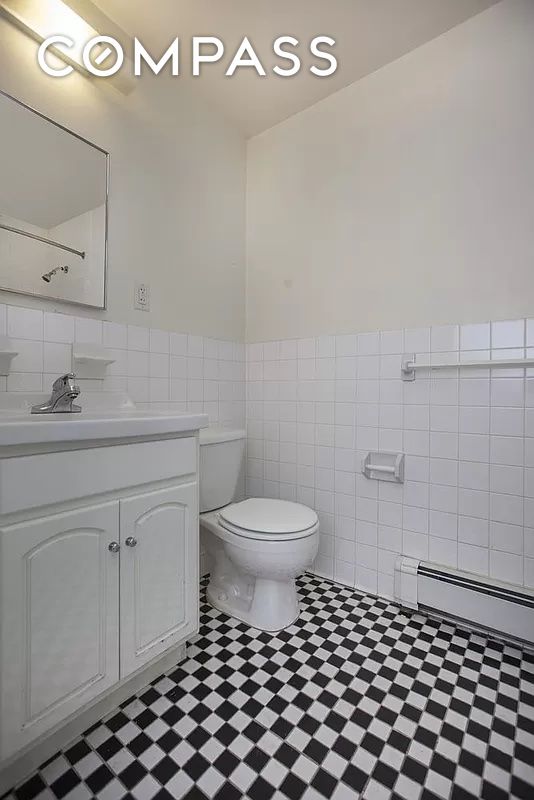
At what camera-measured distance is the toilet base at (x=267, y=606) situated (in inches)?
60.6

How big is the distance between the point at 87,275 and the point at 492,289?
1582 mm

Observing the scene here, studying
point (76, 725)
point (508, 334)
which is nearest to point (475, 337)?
point (508, 334)

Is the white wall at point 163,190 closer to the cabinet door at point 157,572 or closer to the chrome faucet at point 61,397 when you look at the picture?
the chrome faucet at point 61,397

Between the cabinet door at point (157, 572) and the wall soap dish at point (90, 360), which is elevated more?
the wall soap dish at point (90, 360)

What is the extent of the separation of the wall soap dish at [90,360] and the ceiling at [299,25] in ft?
4.36

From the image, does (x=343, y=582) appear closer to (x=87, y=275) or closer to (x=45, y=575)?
(x=45, y=575)

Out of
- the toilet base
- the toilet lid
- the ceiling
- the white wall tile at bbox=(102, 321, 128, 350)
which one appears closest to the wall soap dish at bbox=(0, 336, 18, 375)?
the white wall tile at bbox=(102, 321, 128, 350)

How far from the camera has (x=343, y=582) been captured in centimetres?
189

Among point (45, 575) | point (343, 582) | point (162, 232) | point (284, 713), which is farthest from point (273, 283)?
point (284, 713)

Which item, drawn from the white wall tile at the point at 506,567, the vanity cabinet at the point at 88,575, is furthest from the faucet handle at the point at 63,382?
the white wall tile at the point at 506,567

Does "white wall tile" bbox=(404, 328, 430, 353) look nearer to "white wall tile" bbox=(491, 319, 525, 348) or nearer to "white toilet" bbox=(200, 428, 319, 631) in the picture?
"white wall tile" bbox=(491, 319, 525, 348)

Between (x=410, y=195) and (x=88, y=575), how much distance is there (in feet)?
6.14

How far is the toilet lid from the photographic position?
147 cm

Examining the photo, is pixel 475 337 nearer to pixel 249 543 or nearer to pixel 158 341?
pixel 249 543
